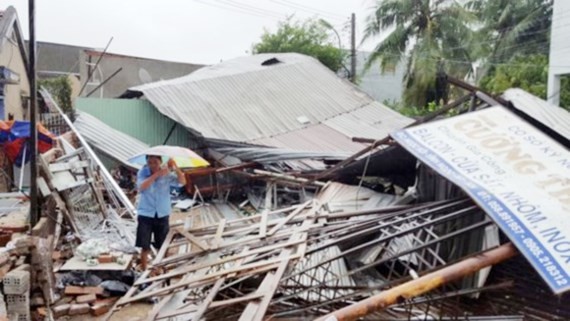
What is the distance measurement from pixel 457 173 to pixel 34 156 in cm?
473

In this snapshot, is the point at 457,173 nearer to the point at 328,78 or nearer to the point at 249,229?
the point at 249,229

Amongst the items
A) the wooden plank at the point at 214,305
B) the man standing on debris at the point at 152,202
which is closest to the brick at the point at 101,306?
the man standing on debris at the point at 152,202

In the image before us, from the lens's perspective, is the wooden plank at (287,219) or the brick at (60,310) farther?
the brick at (60,310)

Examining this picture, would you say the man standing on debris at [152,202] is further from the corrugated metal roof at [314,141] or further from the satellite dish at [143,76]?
the satellite dish at [143,76]

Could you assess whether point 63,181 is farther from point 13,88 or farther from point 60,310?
point 13,88

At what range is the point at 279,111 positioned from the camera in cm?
1315

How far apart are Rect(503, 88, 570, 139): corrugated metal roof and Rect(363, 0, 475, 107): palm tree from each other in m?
16.8

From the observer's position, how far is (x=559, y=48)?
12.8m

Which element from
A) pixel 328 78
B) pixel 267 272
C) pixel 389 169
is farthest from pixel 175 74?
pixel 267 272

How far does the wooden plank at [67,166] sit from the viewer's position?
6682 mm

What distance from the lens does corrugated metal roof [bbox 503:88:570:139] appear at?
151 inches

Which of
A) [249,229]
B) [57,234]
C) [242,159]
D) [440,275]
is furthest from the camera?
[242,159]

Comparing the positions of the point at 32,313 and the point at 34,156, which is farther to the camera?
the point at 34,156

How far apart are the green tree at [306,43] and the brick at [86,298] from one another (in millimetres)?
18235
